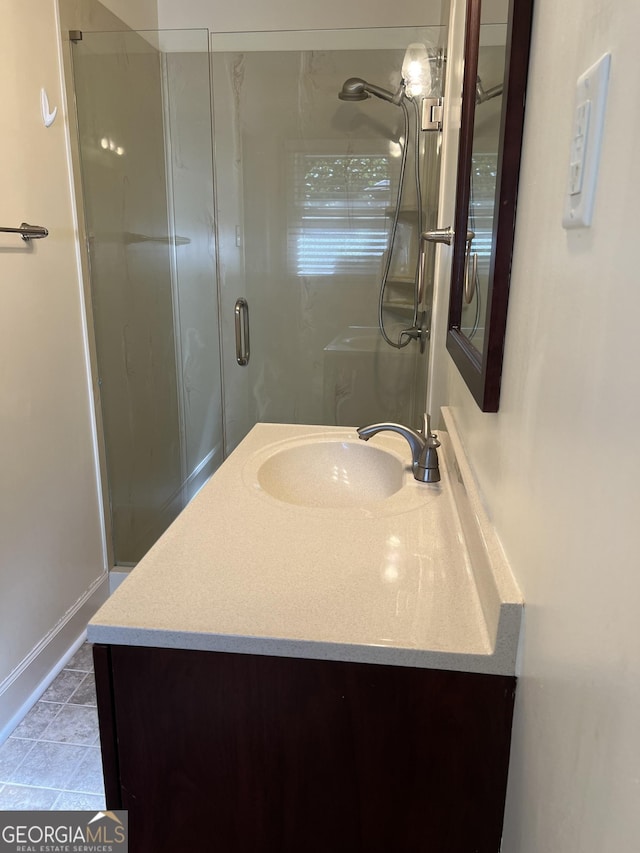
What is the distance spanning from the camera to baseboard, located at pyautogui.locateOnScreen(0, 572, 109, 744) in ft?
5.96

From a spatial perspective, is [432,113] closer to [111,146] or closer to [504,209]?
[111,146]

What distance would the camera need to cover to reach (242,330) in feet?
8.81

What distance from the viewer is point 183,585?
914 mm

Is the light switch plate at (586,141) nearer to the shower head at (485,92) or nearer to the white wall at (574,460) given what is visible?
the white wall at (574,460)

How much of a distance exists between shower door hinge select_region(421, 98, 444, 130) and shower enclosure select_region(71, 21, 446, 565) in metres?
0.10

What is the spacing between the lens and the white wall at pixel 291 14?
2.49m

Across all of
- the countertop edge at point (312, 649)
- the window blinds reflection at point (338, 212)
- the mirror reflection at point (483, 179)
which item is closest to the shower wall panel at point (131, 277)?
the window blinds reflection at point (338, 212)

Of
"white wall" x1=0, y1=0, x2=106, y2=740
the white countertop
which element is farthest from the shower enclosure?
the white countertop

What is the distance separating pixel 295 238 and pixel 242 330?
45 centimetres

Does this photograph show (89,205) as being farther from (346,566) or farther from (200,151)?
(346,566)

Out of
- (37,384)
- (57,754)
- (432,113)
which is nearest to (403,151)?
(432,113)

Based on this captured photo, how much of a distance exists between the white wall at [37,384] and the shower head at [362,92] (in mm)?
1043

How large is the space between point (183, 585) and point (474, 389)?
1.74 ft

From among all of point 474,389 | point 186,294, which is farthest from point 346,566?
point 186,294
